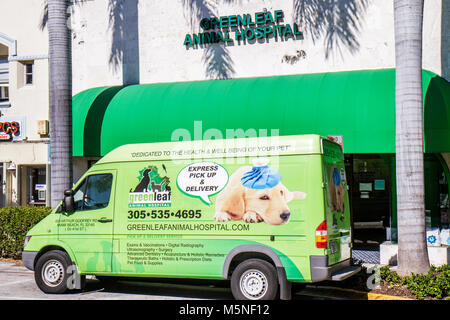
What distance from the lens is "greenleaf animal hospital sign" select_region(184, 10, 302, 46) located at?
1471 cm

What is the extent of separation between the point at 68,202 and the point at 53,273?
138cm

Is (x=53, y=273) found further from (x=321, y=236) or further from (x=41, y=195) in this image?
(x=41, y=195)

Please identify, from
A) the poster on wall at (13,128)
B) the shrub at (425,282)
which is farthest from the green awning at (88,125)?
the shrub at (425,282)

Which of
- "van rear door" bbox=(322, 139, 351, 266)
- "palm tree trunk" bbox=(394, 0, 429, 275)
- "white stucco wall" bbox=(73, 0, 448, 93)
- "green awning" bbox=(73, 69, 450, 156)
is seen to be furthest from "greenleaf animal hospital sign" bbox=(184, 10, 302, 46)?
"van rear door" bbox=(322, 139, 351, 266)

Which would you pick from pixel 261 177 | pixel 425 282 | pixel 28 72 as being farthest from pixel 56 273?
pixel 28 72

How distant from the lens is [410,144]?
10766 mm

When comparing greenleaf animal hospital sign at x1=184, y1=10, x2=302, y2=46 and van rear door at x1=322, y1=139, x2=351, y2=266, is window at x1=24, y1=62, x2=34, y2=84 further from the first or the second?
van rear door at x1=322, y1=139, x2=351, y2=266

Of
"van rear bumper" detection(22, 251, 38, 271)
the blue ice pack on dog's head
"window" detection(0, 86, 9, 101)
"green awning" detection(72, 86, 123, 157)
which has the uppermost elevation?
"window" detection(0, 86, 9, 101)

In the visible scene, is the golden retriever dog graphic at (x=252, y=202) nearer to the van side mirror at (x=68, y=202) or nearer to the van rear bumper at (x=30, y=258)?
the van side mirror at (x=68, y=202)

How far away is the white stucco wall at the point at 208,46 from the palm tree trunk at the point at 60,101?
272 cm

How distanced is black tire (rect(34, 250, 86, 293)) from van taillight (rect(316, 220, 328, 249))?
4.63 metres

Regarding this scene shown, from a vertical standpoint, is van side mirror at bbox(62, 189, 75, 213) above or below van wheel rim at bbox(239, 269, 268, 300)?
above

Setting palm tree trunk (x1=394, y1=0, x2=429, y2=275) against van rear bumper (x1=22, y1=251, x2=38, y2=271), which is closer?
van rear bumper (x1=22, y1=251, x2=38, y2=271)

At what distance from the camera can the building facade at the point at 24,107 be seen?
57.7 ft
